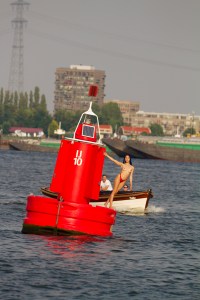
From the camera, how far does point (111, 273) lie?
30.6 m

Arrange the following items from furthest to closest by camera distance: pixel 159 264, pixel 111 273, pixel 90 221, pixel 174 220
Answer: pixel 174 220, pixel 90 221, pixel 159 264, pixel 111 273

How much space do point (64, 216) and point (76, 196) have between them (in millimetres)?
1356

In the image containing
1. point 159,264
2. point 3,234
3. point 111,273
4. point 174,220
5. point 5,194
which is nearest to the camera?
point 111,273

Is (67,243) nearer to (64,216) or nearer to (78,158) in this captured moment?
(64,216)

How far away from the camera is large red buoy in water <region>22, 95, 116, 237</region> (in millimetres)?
35125

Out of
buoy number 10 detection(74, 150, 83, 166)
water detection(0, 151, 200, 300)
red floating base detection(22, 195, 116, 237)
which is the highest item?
buoy number 10 detection(74, 150, 83, 166)

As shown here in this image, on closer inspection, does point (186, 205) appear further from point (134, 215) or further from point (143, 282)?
point (143, 282)

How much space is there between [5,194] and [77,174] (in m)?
27.7

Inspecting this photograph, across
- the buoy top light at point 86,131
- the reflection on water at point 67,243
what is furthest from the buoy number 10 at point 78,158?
the reflection on water at point 67,243

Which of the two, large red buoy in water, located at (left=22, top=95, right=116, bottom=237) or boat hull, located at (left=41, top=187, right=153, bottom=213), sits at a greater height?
large red buoy in water, located at (left=22, top=95, right=116, bottom=237)

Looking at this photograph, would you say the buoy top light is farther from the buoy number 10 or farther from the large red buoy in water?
the buoy number 10

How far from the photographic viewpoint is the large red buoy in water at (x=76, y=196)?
35.1 m

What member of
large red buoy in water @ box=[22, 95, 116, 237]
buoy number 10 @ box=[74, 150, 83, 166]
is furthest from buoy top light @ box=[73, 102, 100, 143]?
buoy number 10 @ box=[74, 150, 83, 166]

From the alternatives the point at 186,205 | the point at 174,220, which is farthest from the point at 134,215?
the point at 186,205
